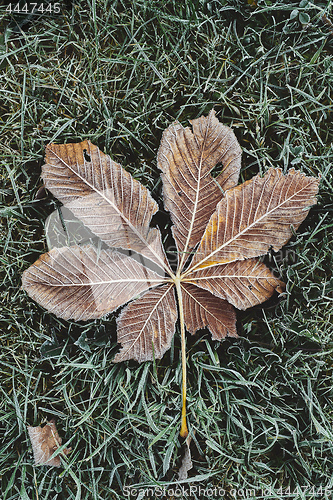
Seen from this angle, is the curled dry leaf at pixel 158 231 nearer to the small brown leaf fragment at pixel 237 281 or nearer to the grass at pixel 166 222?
the small brown leaf fragment at pixel 237 281

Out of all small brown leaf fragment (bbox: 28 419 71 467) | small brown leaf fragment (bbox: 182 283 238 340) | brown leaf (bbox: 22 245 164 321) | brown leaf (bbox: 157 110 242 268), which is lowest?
small brown leaf fragment (bbox: 28 419 71 467)

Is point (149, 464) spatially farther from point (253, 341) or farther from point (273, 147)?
point (273, 147)

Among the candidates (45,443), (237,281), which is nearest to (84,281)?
(237,281)

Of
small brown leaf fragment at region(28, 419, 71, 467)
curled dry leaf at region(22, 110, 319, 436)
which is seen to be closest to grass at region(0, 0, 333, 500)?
small brown leaf fragment at region(28, 419, 71, 467)

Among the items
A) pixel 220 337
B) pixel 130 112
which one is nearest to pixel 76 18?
pixel 130 112

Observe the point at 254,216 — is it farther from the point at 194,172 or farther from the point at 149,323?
the point at 149,323

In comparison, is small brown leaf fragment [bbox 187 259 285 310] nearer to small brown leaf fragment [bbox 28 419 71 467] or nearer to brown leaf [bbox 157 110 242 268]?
brown leaf [bbox 157 110 242 268]
